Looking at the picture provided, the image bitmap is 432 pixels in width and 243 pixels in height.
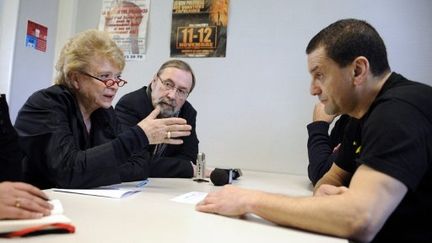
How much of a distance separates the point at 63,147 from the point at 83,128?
0.59 ft

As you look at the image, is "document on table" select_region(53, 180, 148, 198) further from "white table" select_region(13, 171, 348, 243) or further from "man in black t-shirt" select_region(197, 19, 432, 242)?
"man in black t-shirt" select_region(197, 19, 432, 242)

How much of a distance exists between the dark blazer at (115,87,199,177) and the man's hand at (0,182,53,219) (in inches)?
29.7

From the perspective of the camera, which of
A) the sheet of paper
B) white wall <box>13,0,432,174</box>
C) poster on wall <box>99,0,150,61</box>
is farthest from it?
poster on wall <box>99,0,150,61</box>

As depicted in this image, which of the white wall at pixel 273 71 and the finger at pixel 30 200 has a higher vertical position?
the white wall at pixel 273 71

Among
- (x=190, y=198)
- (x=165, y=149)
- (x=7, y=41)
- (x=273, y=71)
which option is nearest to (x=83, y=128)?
(x=190, y=198)

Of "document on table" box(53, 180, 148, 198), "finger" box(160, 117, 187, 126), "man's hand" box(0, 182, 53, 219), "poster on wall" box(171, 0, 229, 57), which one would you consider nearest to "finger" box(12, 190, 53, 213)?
"man's hand" box(0, 182, 53, 219)

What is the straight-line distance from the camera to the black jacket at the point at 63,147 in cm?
109

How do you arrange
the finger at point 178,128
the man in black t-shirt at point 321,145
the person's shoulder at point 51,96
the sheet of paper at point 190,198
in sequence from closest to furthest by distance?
1. the sheet of paper at point 190,198
2. the person's shoulder at point 51,96
3. the finger at point 178,128
4. the man in black t-shirt at point 321,145

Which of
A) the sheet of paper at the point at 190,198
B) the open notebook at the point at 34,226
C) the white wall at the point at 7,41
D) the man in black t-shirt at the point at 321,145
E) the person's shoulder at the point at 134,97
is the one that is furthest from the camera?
the white wall at the point at 7,41

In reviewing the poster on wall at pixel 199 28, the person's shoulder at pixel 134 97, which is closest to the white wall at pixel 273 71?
the poster on wall at pixel 199 28

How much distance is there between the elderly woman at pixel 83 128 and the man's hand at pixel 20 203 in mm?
376

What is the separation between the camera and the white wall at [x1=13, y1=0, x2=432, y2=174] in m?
1.98

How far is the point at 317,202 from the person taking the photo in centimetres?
72

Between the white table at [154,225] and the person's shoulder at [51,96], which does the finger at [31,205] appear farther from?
the person's shoulder at [51,96]
